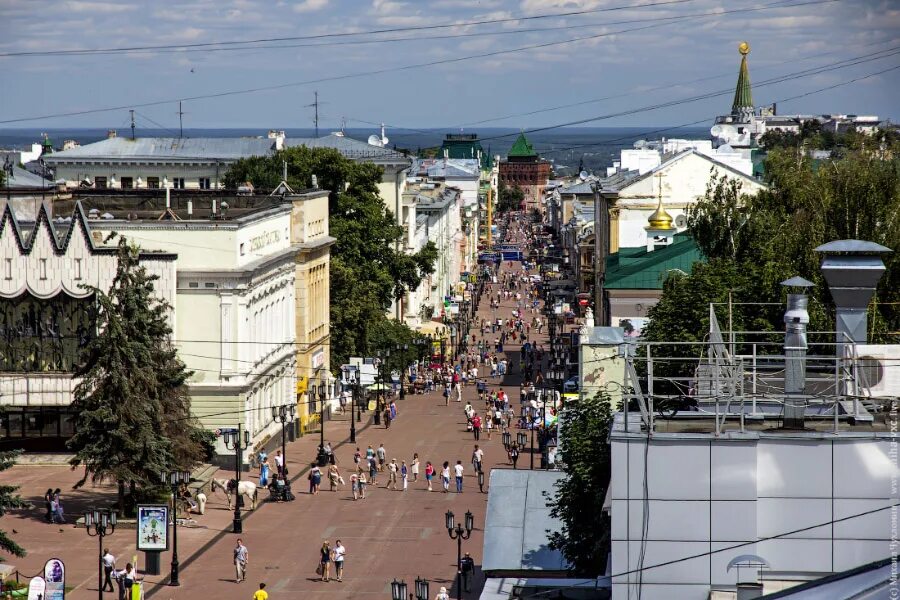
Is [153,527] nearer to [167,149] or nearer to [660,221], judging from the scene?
[660,221]

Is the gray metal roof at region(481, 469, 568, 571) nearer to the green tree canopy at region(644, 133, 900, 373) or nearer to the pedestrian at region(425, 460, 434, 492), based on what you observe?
the green tree canopy at region(644, 133, 900, 373)

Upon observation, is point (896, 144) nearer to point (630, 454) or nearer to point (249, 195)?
point (249, 195)

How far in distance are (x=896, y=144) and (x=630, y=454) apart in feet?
159

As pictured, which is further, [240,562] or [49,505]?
[49,505]

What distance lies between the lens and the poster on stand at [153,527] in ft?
112

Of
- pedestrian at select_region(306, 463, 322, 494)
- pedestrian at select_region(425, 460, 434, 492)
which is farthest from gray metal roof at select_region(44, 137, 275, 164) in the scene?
pedestrian at select_region(306, 463, 322, 494)

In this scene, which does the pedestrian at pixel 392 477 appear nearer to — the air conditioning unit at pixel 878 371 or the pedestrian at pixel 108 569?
the pedestrian at pixel 108 569

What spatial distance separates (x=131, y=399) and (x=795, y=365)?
25.8 m

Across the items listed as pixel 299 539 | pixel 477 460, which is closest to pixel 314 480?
pixel 477 460

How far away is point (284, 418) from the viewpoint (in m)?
48.9

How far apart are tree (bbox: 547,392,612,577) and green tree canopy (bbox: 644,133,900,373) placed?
10660 mm

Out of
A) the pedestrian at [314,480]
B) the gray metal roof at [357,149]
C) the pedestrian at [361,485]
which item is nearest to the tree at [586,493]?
the pedestrian at [361,485]

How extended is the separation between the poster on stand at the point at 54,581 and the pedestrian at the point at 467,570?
27.6 ft

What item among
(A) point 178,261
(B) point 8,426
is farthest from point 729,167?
(B) point 8,426
